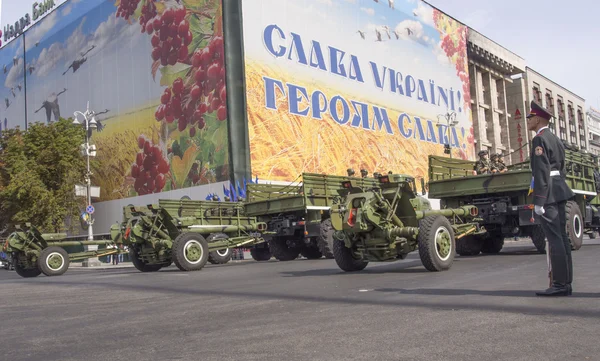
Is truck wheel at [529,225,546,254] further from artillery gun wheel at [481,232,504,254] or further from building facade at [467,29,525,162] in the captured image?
building facade at [467,29,525,162]

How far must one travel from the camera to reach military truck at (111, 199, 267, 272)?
14.1m

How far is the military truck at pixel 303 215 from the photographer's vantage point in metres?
16.7

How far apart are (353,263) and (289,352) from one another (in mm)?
6858

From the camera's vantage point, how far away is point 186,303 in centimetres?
714

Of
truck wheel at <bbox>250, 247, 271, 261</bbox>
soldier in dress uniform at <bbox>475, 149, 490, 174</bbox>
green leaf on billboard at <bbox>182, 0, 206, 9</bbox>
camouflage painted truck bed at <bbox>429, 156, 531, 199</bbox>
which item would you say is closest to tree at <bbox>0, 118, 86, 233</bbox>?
green leaf on billboard at <bbox>182, 0, 206, 9</bbox>

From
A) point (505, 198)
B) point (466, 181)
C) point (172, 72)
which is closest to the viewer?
point (505, 198)

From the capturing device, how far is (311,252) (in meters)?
18.3

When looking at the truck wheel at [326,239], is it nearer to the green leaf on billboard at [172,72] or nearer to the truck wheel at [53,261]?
the truck wheel at [53,261]

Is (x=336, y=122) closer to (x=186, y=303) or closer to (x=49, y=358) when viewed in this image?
(x=186, y=303)

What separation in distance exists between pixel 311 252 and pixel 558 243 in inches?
496

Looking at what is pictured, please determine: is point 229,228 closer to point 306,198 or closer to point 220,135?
point 306,198

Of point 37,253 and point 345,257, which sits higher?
point 37,253

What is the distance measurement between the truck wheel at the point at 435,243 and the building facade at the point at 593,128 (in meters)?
92.9

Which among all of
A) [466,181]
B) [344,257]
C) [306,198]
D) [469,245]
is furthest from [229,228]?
[344,257]
